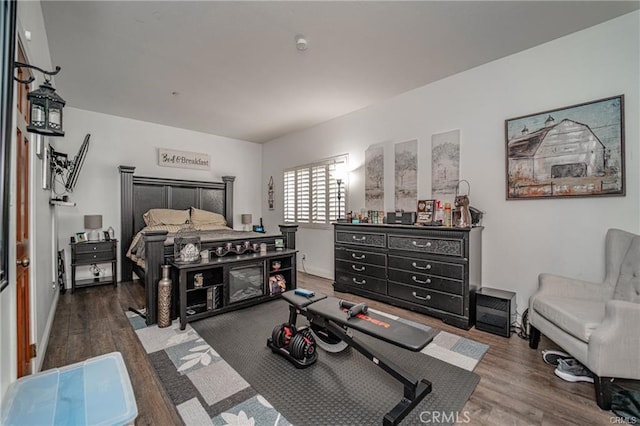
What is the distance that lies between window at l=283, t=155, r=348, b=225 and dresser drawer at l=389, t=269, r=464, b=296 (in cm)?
164

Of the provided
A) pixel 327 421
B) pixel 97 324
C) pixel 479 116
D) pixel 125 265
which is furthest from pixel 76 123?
pixel 479 116

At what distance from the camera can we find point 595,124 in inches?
98.7

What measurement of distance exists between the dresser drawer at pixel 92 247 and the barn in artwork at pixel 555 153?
566cm

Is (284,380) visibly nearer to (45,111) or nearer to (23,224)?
(23,224)

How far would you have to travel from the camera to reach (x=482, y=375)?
6.90 ft

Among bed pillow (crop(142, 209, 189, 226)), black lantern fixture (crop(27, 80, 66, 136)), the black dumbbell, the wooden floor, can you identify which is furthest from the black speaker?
bed pillow (crop(142, 209, 189, 226))

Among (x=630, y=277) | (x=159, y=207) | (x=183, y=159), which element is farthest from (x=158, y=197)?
(x=630, y=277)

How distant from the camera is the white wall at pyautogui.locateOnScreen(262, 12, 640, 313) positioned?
2410 mm

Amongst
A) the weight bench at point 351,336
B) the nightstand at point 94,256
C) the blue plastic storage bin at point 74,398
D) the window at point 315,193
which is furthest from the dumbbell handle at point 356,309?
the nightstand at point 94,256

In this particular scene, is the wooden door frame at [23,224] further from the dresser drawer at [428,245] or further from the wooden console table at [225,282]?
the dresser drawer at [428,245]

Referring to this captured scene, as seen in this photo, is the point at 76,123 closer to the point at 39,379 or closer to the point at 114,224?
the point at 114,224

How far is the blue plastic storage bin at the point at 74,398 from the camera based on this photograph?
1.03 metres

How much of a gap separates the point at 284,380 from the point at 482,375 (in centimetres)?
149

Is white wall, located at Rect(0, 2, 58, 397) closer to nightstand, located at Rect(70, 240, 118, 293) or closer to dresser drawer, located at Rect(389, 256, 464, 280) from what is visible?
nightstand, located at Rect(70, 240, 118, 293)
